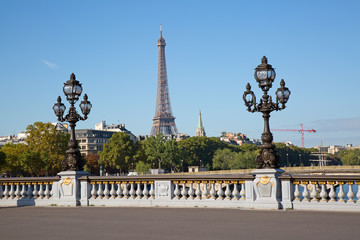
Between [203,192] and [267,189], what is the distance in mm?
2312

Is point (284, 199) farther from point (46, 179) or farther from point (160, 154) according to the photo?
point (160, 154)

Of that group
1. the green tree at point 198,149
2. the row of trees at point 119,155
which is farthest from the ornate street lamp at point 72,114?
the green tree at point 198,149

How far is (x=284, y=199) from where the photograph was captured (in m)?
17.1

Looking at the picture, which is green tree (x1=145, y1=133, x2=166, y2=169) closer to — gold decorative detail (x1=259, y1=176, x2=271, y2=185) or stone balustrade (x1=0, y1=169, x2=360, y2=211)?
stone balustrade (x1=0, y1=169, x2=360, y2=211)

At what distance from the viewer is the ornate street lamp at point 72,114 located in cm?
2125

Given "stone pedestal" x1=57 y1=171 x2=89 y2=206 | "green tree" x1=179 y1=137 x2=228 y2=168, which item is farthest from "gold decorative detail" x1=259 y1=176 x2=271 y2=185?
"green tree" x1=179 y1=137 x2=228 y2=168

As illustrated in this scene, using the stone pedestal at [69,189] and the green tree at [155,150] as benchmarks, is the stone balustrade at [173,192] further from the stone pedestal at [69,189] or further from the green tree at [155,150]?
the green tree at [155,150]

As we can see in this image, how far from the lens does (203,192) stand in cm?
1825

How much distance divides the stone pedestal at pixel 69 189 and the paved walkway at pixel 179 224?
3067 mm

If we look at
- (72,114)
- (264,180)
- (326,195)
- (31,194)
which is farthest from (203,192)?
(31,194)

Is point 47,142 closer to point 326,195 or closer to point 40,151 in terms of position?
point 40,151

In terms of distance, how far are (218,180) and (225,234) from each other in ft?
22.6

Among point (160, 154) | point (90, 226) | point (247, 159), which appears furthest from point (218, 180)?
point (247, 159)

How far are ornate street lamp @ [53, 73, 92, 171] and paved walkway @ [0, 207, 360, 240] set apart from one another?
3.99 meters
